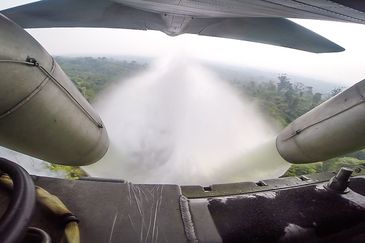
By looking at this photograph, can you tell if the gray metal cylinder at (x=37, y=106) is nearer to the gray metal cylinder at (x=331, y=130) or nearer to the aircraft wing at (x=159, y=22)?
the aircraft wing at (x=159, y=22)

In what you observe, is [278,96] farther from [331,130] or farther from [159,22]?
[331,130]

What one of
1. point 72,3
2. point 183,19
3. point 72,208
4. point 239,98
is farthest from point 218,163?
point 239,98

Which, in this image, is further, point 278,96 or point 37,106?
point 278,96

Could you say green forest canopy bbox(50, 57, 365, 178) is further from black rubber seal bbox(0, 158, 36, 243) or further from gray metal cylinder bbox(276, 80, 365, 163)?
black rubber seal bbox(0, 158, 36, 243)

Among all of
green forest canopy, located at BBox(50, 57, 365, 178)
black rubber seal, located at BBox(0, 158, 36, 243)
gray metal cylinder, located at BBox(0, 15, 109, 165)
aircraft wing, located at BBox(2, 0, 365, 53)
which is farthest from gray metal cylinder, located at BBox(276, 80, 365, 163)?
green forest canopy, located at BBox(50, 57, 365, 178)

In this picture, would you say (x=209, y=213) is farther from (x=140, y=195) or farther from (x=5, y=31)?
(x=5, y=31)

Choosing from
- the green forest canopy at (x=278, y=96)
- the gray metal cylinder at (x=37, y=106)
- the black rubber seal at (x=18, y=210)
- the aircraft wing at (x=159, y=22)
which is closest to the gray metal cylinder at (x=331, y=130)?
the aircraft wing at (x=159, y=22)

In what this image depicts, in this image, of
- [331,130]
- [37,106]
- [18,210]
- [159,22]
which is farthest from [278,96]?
[18,210]
